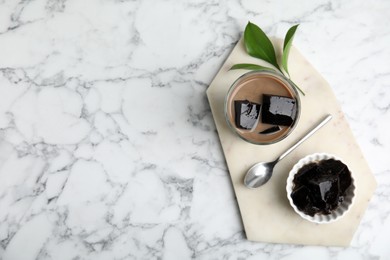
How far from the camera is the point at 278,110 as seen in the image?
49.6 inches

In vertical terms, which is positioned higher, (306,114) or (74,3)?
(74,3)

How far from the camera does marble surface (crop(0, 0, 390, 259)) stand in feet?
4.50

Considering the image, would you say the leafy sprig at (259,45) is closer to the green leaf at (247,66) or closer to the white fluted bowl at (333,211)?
the green leaf at (247,66)

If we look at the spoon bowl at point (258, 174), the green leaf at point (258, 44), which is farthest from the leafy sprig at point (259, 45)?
the spoon bowl at point (258, 174)

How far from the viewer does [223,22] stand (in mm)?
1401

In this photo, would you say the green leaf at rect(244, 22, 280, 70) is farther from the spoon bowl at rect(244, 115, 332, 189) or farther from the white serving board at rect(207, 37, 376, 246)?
the spoon bowl at rect(244, 115, 332, 189)

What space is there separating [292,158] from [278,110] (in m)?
0.17

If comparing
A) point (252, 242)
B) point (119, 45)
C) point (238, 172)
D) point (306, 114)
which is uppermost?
point (119, 45)

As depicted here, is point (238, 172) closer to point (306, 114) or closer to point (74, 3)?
point (306, 114)

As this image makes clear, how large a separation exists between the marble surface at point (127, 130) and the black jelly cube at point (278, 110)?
0.17 m

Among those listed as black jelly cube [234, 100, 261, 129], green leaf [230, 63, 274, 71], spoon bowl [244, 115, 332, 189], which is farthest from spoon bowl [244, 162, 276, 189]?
green leaf [230, 63, 274, 71]

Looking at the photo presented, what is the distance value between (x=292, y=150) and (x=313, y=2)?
15.7 inches

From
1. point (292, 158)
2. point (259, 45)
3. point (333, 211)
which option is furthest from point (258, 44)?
point (333, 211)

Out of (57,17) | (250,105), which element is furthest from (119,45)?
(250,105)
